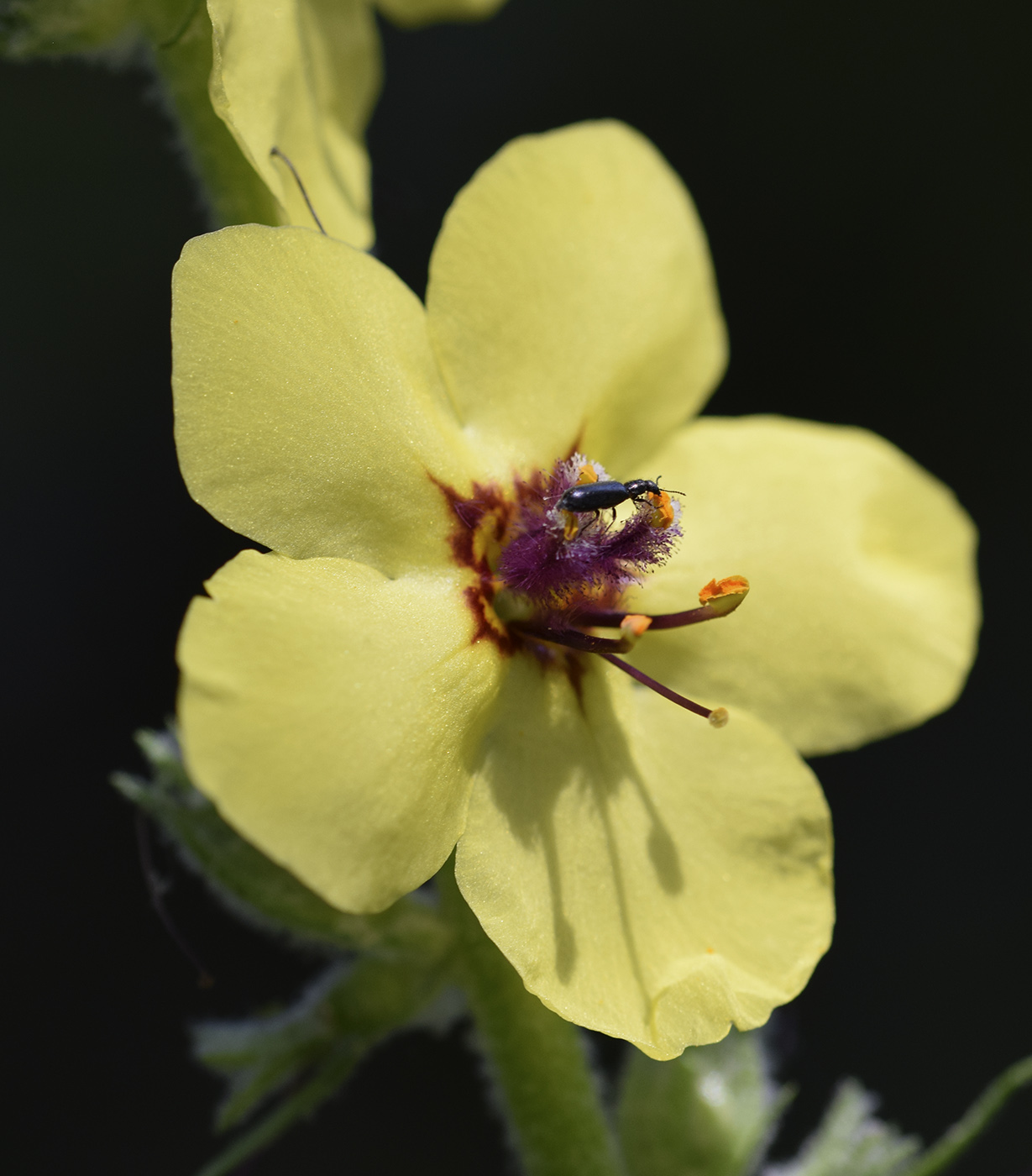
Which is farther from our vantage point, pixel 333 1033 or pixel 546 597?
pixel 333 1033

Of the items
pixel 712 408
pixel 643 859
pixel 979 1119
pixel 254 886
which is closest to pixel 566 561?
pixel 643 859

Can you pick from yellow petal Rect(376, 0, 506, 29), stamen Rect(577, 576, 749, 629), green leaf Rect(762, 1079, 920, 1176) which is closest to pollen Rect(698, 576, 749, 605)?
stamen Rect(577, 576, 749, 629)

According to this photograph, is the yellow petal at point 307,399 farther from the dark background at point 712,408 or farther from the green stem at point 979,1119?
the dark background at point 712,408

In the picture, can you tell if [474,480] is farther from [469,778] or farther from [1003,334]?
[1003,334]

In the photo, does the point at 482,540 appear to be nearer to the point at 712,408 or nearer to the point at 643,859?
the point at 643,859

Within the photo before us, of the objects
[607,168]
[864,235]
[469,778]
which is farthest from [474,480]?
[864,235]

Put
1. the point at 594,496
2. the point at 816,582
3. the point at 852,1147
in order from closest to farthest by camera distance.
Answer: the point at 594,496
the point at 816,582
the point at 852,1147

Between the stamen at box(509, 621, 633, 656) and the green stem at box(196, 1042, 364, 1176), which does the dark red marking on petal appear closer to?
the stamen at box(509, 621, 633, 656)
